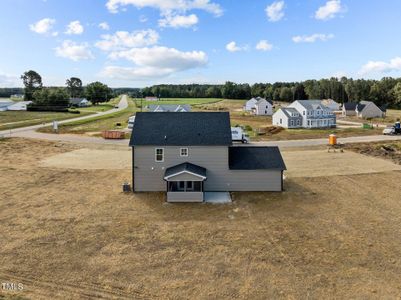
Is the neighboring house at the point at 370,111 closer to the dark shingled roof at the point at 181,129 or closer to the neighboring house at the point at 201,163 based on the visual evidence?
the dark shingled roof at the point at 181,129

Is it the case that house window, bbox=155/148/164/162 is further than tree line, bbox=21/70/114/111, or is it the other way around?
tree line, bbox=21/70/114/111

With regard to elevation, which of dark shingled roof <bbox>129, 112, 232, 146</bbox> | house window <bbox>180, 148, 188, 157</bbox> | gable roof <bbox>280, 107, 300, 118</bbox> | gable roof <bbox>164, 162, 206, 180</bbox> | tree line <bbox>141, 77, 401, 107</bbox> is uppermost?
tree line <bbox>141, 77, 401, 107</bbox>

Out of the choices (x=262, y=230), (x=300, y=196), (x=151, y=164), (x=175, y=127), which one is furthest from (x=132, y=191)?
(x=300, y=196)

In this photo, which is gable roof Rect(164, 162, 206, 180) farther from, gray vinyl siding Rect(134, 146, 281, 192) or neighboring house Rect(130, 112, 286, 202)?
gray vinyl siding Rect(134, 146, 281, 192)

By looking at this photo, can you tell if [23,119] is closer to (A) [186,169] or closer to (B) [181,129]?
(B) [181,129]

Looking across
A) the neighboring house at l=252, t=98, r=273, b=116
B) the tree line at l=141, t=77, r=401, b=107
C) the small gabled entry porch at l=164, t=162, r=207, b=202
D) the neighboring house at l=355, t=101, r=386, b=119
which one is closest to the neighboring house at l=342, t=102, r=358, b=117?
the neighboring house at l=355, t=101, r=386, b=119

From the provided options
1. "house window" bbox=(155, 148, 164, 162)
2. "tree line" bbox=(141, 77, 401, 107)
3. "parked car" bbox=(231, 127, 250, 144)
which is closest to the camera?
"house window" bbox=(155, 148, 164, 162)

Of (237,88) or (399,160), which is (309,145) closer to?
(399,160)
